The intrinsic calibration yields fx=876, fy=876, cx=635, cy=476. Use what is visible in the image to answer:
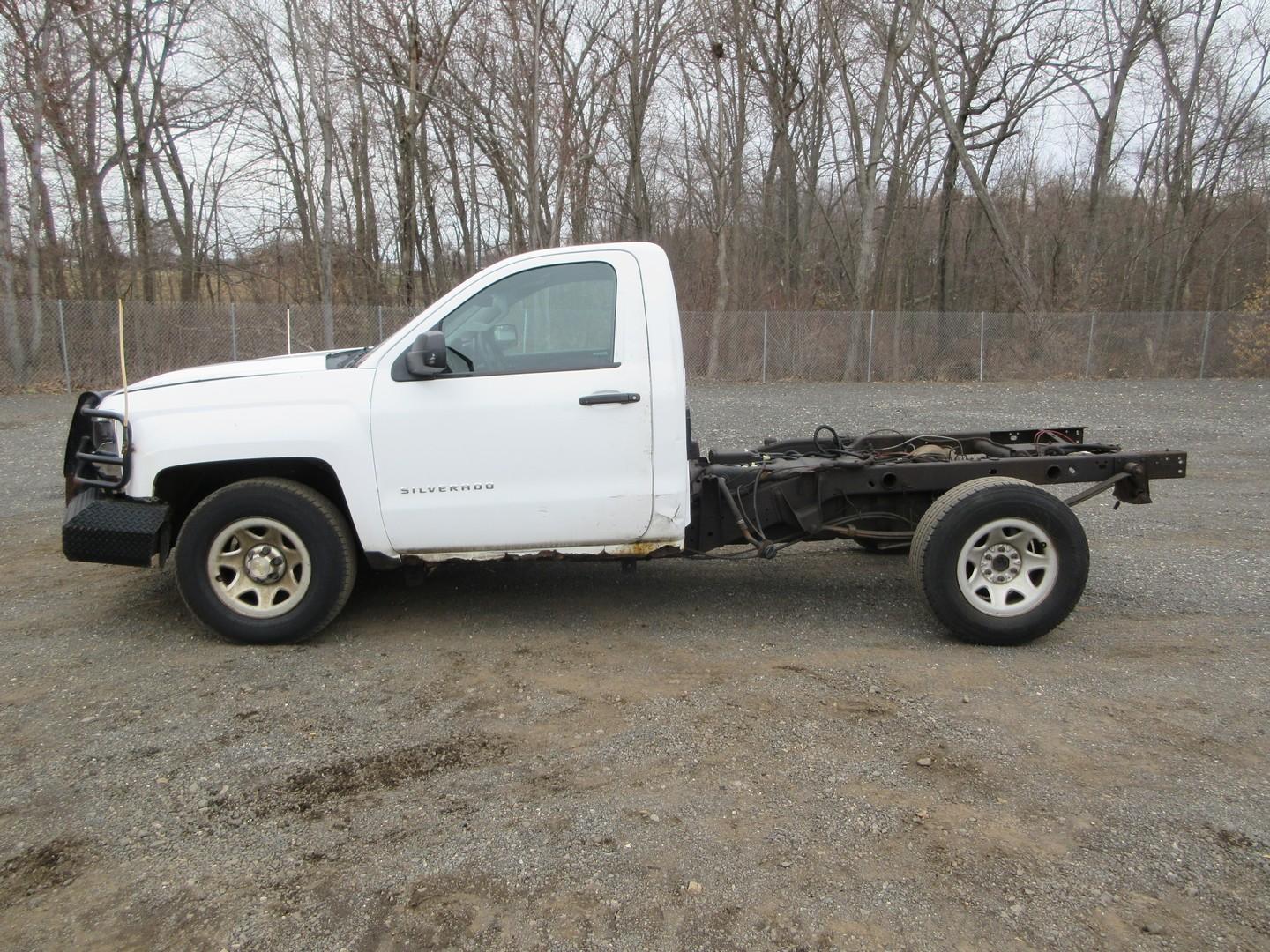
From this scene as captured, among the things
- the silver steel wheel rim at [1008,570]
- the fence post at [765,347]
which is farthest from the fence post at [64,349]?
the silver steel wheel rim at [1008,570]

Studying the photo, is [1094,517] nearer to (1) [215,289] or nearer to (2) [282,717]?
(2) [282,717]

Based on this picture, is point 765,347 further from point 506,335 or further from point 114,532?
point 114,532

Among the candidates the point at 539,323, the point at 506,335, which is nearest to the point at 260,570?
the point at 506,335

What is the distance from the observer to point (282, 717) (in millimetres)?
3816

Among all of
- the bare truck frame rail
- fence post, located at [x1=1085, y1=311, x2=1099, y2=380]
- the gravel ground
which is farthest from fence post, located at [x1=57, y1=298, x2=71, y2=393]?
fence post, located at [x1=1085, y1=311, x2=1099, y2=380]

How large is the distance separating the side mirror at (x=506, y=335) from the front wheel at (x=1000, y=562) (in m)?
2.36

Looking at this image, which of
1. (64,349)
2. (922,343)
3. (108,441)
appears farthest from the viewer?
(922,343)

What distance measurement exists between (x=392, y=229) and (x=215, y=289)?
6.06 meters

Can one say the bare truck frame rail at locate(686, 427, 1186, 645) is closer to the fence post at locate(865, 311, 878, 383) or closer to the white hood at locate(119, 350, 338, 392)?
the white hood at locate(119, 350, 338, 392)

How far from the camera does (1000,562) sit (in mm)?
4617

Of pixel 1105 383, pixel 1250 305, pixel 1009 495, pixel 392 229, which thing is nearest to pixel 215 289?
pixel 392 229

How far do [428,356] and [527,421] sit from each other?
0.58m

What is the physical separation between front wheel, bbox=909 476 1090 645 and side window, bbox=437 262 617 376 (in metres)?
1.97

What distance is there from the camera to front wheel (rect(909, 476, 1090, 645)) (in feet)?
14.9
